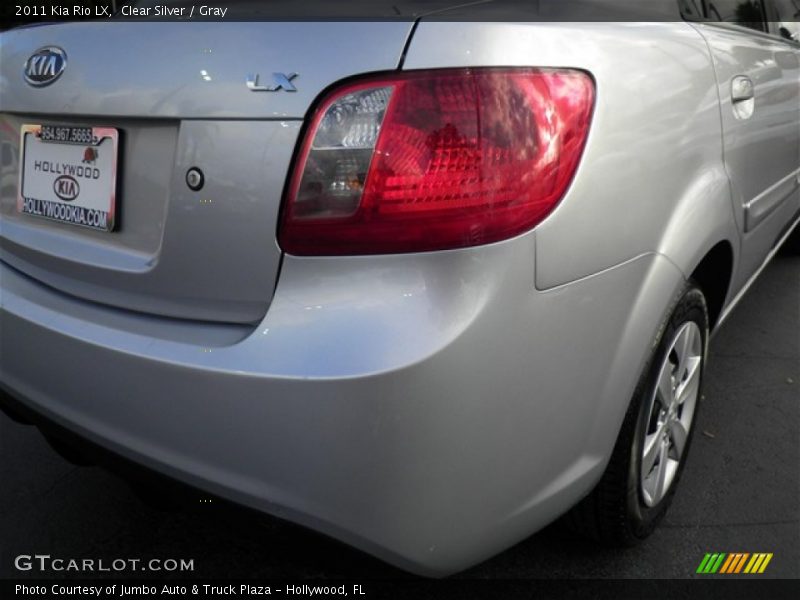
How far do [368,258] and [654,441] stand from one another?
1078mm

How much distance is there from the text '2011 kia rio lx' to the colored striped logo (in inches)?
25.9

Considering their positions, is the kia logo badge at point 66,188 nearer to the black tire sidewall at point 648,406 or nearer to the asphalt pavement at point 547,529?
the asphalt pavement at point 547,529

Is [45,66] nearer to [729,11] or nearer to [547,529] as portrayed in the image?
[547,529]

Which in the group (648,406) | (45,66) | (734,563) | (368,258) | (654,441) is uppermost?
(45,66)

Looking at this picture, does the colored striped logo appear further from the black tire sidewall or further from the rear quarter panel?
the rear quarter panel

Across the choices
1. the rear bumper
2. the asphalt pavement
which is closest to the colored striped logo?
the asphalt pavement

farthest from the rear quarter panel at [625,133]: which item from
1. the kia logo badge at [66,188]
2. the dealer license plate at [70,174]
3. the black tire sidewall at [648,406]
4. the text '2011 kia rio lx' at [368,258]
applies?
the kia logo badge at [66,188]

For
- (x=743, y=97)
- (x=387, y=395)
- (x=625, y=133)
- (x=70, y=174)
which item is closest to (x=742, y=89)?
(x=743, y=97)

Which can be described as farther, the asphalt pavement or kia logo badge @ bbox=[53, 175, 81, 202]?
the asphalt pavement

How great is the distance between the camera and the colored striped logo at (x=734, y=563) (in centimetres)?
215

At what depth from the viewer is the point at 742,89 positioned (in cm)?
220

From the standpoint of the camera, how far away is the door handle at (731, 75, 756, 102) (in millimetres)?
2127

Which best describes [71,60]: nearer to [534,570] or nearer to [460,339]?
[460,339]

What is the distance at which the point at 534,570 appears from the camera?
2111mm
